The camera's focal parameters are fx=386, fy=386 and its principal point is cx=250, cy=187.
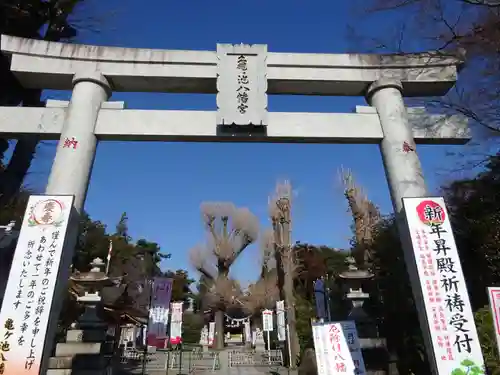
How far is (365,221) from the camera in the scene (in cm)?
2064

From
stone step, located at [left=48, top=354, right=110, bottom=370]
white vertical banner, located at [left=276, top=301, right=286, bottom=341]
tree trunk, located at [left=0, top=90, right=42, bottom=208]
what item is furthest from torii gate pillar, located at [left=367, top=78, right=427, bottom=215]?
white vertical banner, located at [left=276, top=301, right=286, bottom=341]

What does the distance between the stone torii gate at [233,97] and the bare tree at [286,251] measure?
39.9 feet

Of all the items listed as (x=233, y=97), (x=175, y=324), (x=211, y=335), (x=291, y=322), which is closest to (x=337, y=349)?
(x=233, y=97)

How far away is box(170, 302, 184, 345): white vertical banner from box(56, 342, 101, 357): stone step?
7.54 ft

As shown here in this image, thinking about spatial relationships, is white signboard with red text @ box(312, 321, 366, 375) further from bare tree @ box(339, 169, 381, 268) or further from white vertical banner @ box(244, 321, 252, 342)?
white vertical banner @ box(244, 321, 252, 342)

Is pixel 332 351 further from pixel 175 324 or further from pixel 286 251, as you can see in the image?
pixel 286 251

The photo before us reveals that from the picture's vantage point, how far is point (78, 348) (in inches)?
425

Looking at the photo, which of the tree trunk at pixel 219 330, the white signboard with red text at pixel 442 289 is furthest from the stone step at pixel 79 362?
the tree trunk at pixel 219 330

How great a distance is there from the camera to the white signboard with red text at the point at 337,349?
7.30 m

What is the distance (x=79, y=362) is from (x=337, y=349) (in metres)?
7.12

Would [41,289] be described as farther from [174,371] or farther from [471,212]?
[174,371]

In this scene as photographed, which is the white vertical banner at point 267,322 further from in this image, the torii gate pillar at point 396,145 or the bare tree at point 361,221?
the torii gate pillar at point 396,145

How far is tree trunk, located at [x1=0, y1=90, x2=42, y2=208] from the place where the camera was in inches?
422

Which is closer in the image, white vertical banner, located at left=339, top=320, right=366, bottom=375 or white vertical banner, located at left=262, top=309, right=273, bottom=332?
white vertical banner, located at left=339, top=320, right=366, bottom=375
